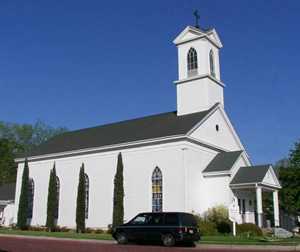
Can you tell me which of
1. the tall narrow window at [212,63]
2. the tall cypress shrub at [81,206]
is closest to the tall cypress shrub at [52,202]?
the tall cypress shrub at [81,206]

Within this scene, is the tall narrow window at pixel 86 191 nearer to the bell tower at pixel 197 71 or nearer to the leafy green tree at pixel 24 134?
the bell tower at pixel 197 71

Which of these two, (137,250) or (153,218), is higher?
(153,218)

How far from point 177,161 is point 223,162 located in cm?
415

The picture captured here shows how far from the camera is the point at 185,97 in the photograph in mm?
39438

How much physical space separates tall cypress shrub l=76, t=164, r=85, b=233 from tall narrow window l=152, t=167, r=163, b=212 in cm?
679

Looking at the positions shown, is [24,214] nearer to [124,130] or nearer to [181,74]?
[124,130]

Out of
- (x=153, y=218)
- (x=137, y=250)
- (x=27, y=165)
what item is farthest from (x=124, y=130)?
(x=137, y=250)

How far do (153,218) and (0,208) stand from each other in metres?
32.8

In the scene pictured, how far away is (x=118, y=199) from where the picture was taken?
35.1 meters

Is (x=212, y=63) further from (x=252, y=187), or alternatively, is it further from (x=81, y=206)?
(x=81, y=206)

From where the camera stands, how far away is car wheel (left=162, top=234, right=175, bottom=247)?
73.3 feet

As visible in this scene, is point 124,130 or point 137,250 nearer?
point 137,250

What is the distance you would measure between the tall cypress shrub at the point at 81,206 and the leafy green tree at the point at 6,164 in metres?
42.4

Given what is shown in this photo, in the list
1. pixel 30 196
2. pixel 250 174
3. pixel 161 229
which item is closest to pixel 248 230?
pixel 250 174
